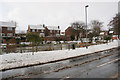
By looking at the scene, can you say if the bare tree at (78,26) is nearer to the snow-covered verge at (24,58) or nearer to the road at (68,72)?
the snow-covered verge at (24,58)

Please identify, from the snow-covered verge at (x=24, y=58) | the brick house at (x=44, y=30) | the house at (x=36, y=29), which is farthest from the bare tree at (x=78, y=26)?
the snow-covered verge at (x=24, y=58)

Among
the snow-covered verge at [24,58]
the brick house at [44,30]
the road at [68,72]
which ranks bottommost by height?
the road at [68,72]

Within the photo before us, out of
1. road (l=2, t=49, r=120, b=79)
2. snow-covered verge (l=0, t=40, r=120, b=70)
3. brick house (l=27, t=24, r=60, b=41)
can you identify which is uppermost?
Result: brick house (l=27, t=24, r=60, b=41)

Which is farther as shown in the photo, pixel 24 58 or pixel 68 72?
pixel 24 58

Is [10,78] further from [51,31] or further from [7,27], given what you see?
[51,31]

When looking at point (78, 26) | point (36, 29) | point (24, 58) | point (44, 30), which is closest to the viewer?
point (24, 58)

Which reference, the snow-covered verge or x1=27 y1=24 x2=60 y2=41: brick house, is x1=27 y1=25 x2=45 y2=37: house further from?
the snow-covered verge

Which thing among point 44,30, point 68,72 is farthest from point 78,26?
point 68,72

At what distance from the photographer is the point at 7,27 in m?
43.3

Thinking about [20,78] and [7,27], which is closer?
[20,78]

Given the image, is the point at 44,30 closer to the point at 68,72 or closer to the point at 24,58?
the point at 24,58

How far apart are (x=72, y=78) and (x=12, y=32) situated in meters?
45.0

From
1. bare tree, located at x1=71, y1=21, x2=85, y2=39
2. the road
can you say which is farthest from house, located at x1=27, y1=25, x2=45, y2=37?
the road

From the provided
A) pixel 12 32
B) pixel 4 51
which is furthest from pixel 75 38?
pixel 4 51
